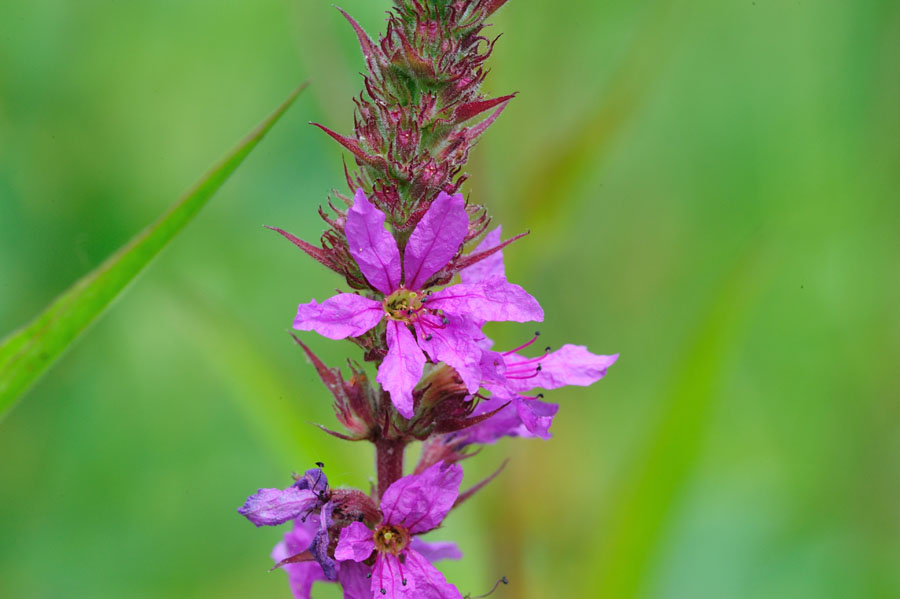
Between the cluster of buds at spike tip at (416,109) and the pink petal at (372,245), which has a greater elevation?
the cluster of buds at spike tip at (416,109)

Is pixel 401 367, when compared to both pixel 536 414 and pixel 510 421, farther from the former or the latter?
pixel 510 421

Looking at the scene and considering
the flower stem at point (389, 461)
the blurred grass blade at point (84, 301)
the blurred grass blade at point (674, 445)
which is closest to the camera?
the blurred grass blade at point (84, 301)

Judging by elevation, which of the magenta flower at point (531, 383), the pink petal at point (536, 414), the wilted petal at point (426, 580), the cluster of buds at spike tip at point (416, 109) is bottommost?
the wilted petal at point (426, 580)

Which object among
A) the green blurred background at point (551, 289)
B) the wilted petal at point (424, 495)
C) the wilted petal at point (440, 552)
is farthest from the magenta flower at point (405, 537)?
the green blurred background at point (551, 289)

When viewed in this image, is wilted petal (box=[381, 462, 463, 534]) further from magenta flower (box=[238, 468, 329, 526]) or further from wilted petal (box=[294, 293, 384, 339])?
wilted petal (box=[294, 293, 384, 339])

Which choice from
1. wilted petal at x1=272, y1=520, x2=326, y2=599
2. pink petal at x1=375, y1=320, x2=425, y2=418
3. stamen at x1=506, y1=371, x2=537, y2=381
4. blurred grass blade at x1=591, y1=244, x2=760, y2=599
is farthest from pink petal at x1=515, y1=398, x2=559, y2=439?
blurred grass blade at x1=591, y1=244, x2=760, y2=599

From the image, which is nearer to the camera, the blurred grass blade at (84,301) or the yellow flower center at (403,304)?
the blurred grass blade at (84,301)

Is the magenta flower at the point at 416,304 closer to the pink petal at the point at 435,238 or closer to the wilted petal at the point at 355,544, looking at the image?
the pink petal at the point at 435,238

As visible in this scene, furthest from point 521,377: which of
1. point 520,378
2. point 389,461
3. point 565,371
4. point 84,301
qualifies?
point 84,301
